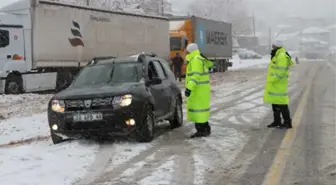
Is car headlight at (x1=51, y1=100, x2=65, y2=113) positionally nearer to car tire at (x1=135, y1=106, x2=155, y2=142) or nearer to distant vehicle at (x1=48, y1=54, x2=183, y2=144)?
distant vehicle at (x1=48, y1=54, x2=183, y2=144)

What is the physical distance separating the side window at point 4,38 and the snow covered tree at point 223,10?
71.7 m

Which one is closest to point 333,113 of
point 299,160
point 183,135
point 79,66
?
point 183,135

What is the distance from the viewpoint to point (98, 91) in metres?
8.55

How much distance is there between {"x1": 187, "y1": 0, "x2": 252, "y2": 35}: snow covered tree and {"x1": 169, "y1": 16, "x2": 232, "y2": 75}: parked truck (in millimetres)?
49063

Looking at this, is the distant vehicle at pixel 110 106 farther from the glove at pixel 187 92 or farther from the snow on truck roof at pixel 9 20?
the snow on truck roof at pixel 9 20

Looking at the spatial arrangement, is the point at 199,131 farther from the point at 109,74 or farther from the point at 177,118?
the point at 109,74

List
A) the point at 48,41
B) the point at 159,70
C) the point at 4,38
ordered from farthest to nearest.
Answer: the point at 48,41 → the point at 4,38 → the point at 159,70

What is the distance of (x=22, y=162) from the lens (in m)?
7.44

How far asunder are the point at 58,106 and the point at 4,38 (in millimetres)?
11442

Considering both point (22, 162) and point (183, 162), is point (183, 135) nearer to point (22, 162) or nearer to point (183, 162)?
point (183, 162)

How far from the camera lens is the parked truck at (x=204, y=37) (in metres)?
31.7

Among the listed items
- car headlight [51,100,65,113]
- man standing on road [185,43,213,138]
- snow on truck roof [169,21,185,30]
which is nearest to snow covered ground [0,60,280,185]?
man standing on road [185,43,213,138]

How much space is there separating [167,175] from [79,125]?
2.35 meters

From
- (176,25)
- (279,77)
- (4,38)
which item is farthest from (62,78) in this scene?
(176,25)
